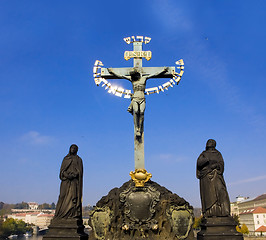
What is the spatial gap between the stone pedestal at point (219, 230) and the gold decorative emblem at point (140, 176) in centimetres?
207

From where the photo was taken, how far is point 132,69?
34.4 feet

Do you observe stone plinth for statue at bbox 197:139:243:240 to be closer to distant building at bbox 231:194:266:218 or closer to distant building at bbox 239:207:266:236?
distant building at bbox 239:207:266:236

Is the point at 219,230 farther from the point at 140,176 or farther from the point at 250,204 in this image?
the point at 250,204

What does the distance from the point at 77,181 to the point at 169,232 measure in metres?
2.99

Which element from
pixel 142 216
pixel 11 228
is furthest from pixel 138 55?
pixel 11 228

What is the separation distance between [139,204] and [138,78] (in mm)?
4557

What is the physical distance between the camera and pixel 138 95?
32.4 feet

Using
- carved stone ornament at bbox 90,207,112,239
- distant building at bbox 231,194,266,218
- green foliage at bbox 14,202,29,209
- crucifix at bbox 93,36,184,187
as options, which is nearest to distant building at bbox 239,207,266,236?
distant building at bbox 231,194,266,218

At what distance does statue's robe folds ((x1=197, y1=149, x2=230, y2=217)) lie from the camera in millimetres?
7535

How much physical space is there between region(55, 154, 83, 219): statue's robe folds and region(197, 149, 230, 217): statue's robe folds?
3504 mm

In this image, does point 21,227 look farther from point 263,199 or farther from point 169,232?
point 169,232

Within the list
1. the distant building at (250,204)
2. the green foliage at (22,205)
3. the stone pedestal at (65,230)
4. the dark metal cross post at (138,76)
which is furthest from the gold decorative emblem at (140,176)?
the green foliage at (22,205)

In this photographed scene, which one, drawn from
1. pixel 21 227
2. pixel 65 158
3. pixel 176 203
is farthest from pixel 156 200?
→ pixel 21 227

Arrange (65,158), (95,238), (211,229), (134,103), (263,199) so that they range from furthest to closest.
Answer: (263,199) < (134,103) < (65,158) < (95,238) < (211,229)
